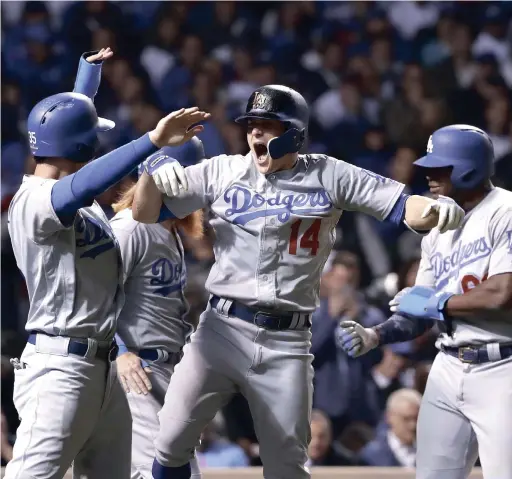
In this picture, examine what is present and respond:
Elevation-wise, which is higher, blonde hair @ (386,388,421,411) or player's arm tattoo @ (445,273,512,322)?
player's arm tattoo @ (445,273,512,322)

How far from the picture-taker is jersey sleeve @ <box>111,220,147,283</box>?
4.46 meters

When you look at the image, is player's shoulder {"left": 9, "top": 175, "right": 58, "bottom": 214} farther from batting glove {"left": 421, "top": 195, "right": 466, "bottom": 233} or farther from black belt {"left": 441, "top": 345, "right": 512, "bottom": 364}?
black belt {"left": 441, "top": 345, "right": 512, "bottom": 364}

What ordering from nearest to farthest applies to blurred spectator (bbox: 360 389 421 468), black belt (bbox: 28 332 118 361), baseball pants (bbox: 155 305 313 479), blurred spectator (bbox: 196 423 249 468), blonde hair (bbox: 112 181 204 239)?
1. black belt (bbox: 28 332 118 361)
2. baseball pants (bbox: 155 305 313 479)
3. blonde hair (bbox: 112 181 204 239)
4. blurred spectator (bbox: 360 389 421 468)
5. blurred spectator (bbox: 196 423 249 468)

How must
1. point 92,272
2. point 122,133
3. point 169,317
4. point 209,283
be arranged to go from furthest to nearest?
point 122,133 < point 169,317 < point 209,283 < point 92,272

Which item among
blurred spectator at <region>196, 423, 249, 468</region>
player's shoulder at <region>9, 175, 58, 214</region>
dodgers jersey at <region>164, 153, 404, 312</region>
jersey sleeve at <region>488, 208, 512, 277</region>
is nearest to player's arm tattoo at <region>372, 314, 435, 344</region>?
jersey sleeve at <region>488, 208, 512, 277</region>

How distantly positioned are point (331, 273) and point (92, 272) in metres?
3.47

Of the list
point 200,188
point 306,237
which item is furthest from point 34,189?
point 306,237

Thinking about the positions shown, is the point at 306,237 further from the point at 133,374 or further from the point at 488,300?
the point at 133,374

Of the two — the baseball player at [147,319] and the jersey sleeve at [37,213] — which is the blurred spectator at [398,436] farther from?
the jersey sleeve at [37,213]

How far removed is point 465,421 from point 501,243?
685mm

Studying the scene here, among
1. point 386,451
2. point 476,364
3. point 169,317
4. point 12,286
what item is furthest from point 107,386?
point 12,286

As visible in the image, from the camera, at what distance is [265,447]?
154 inches

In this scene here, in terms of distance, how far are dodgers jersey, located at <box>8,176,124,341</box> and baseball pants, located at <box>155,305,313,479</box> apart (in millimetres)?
407

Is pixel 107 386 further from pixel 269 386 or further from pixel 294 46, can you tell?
pixel 294 46
